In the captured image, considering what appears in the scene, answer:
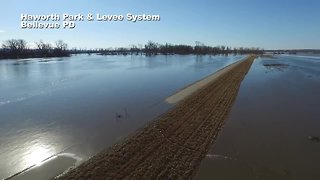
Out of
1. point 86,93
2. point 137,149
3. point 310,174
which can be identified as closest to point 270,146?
point 310,174

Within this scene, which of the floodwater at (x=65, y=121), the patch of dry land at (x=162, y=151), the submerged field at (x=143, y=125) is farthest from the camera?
the floodwater at (x=65, y=121)

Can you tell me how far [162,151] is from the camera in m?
11.0

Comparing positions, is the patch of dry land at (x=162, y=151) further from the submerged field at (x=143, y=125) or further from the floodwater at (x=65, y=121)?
the floodwater at (x=65, y=121)

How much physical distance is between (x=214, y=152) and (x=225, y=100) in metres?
11.6

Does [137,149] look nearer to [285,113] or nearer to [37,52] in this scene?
[285,113]

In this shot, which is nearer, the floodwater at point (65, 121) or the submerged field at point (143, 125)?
the submerged field at point (143, 125)

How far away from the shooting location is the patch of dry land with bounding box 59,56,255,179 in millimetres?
9266

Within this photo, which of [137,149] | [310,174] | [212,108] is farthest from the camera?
[212,108]

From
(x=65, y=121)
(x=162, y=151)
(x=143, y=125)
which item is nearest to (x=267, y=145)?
(x=162, y=151)

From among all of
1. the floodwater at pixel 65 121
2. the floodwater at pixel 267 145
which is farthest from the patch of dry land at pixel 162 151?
the floodwater at pixel 65 121

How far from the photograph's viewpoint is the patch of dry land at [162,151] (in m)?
9.27

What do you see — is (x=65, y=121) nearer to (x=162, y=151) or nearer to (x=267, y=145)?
(x=162, y=151)

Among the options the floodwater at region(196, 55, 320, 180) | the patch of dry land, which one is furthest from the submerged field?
the patch of dry land

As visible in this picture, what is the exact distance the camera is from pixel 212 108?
1902 cm
